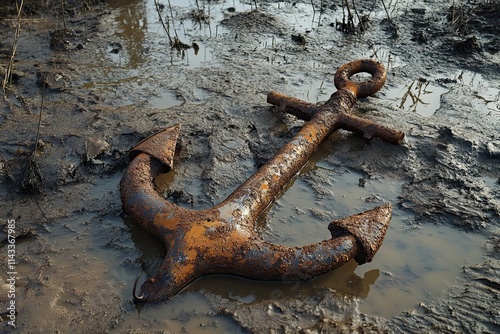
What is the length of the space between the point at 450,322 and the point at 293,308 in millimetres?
805

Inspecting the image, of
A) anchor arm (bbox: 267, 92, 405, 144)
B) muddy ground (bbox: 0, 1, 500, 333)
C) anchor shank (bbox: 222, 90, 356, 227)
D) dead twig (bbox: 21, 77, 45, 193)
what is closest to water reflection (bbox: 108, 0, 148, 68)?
muddy ground (bbox: 0, 1, 500, 333)

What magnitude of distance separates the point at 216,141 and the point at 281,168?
0.92 meters

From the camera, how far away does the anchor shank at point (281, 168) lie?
2.64 metres

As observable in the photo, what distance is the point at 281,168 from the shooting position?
299 cm

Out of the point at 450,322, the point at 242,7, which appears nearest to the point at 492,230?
the point at 450,322

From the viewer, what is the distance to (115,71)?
4.91 meters

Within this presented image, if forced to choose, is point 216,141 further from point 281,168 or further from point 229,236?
point 229,236

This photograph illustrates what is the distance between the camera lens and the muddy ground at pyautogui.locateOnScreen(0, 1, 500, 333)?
7.73ft

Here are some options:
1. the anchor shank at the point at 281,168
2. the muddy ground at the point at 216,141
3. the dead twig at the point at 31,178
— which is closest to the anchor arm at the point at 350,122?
the anchor shank at the point at 281,168

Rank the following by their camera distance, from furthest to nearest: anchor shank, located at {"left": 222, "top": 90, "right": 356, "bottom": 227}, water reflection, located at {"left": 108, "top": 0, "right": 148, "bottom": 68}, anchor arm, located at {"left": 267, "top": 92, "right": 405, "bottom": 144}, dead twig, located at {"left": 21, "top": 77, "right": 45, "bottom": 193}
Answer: water reflection, located at {"left": 108, "top": 0, "right": 148, "bottom": 68}
anchor arm, located at {"left": 267, "top": 92, "right": 405, "bottom": 144}
dead twig, located at {"left": 21, "top": 77, "right": 45, "bottom": 193}
anchor shank, located at {"left": 222, "top": 90, "right": 356, "bottom": 227}

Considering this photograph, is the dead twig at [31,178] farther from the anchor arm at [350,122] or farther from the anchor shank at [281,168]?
the anchor arm at [350,122]

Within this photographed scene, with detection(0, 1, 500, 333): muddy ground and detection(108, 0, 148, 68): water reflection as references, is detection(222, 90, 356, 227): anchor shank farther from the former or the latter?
detection(108, 0, 148, 68): water reflection

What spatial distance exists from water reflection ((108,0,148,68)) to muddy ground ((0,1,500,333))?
4 centimetres

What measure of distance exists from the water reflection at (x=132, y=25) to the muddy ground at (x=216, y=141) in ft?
0.13
